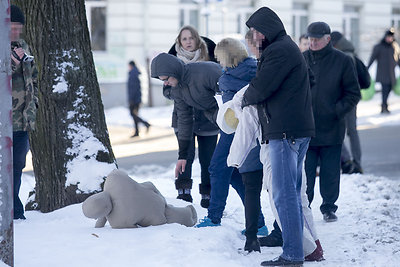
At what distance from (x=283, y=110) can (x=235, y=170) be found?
1.62 metres

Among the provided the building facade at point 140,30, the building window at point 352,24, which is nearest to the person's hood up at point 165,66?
the building facade at point 140,30

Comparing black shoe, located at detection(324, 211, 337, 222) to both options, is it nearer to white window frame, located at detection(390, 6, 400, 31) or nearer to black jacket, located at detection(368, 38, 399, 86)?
black jacket, located at detection(368, 38, 399, 86)

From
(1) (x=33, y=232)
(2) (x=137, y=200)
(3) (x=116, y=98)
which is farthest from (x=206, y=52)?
(3) (x=116, y=98)

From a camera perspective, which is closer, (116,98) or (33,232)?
(33,232)

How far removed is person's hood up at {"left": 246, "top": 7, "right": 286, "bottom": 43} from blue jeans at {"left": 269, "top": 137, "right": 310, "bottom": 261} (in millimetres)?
735

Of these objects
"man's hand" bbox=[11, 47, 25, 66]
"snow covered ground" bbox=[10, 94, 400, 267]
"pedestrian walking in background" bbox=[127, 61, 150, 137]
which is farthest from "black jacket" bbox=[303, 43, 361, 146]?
"pedestrian walking in background" bbox=[127, 61, 150, 137]

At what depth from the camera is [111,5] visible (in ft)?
78.0

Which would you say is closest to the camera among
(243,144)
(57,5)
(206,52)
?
(243,144)

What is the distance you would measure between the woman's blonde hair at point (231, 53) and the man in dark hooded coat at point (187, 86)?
620mm

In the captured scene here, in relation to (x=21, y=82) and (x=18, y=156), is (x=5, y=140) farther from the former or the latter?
(x=18, y=156)

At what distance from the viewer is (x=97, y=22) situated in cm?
2400

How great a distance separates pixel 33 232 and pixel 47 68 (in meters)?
1.73

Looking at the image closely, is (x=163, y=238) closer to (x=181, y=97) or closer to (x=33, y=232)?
(x=33, y=232)

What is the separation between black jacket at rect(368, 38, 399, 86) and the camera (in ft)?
61.6
